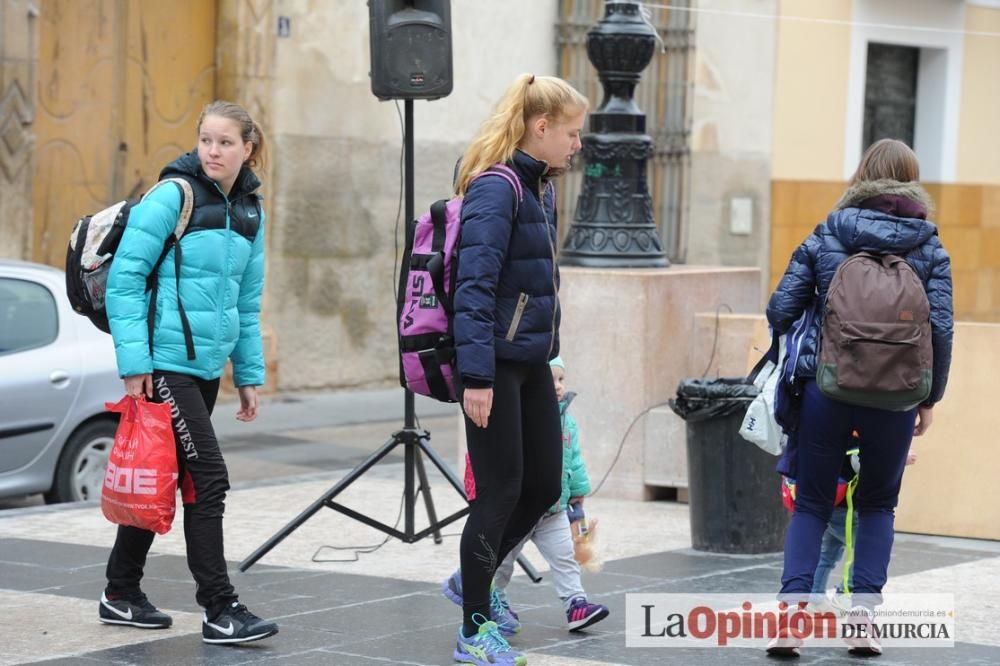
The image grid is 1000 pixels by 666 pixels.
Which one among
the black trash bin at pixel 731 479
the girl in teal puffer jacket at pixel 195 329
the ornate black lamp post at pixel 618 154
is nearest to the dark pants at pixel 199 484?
the girl in teal puffer jacket at pixel 195 329

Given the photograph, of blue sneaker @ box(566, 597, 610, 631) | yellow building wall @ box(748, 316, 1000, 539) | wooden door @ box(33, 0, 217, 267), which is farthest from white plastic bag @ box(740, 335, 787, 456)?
wooden door @ box(33, 0, 217, 267)

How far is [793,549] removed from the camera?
6.11 m

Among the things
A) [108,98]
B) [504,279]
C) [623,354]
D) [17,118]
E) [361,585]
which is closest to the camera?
[504,279]

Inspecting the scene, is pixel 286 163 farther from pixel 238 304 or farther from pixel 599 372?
pixel 238 304

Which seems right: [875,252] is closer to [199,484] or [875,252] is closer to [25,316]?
[199,484]

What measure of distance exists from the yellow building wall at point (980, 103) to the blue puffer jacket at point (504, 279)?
15.6 m

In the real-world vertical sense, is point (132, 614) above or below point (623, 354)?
below

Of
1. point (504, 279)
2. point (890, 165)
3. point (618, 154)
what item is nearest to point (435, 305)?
point (504, 279)

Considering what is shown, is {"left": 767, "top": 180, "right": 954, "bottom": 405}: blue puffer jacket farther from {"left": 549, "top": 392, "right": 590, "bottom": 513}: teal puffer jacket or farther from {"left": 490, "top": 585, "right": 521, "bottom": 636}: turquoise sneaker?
{"left": 490, "top": 585, "right": 521, "bottom": 636}: turquoise sneaker

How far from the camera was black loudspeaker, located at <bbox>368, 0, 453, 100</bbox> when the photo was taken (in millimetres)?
7859

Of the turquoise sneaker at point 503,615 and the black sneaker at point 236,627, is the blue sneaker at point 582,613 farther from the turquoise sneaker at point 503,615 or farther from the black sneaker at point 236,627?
the black sneaker at point 236,627

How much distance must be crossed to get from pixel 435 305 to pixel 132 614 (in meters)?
1.67

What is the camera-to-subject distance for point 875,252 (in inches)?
234

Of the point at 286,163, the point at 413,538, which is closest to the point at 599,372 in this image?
the point at 413,538
